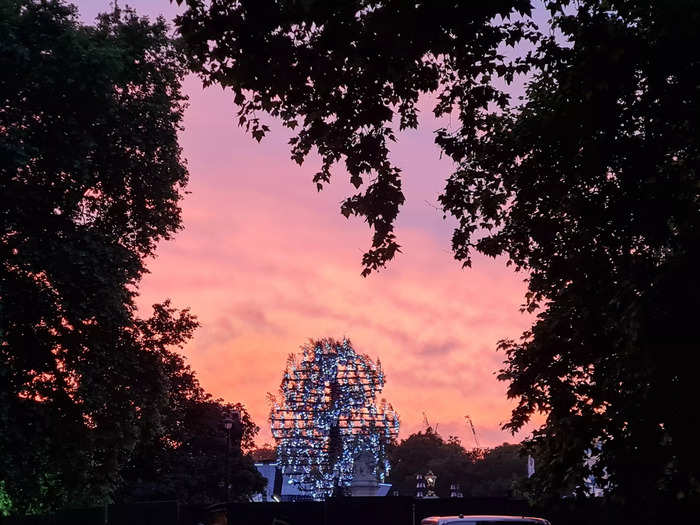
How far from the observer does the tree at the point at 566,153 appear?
1138 centimetres

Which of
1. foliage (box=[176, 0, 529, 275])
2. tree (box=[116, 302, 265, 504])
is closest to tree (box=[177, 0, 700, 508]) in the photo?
foliage (box=[176, 0, 529, 275])

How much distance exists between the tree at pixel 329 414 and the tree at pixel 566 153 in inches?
1816

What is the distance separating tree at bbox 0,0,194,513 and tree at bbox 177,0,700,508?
11.1 m

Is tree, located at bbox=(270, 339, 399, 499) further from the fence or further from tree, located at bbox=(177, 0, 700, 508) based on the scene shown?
tree, located at bbox=(177, 0, 700, 508)

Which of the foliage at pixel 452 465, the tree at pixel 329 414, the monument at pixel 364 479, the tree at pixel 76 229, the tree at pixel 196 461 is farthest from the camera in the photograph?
the foliage at pixel 452 465

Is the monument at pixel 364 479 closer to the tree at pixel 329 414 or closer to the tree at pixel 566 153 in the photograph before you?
the tree at pixel 329 414

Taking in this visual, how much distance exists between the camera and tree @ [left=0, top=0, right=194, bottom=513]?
Result: 2227 cm

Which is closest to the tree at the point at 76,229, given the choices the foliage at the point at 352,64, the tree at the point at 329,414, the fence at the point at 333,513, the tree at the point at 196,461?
the fence at the point at 333,513

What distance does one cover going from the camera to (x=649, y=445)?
16.8 meters

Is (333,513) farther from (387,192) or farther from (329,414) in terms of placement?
(329,414)

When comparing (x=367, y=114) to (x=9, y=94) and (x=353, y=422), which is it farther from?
(x=353, y=422)

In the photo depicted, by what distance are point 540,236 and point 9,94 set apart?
574 inches

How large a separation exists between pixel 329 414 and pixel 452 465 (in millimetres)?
103005

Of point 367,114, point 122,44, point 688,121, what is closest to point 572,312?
point 688,121
